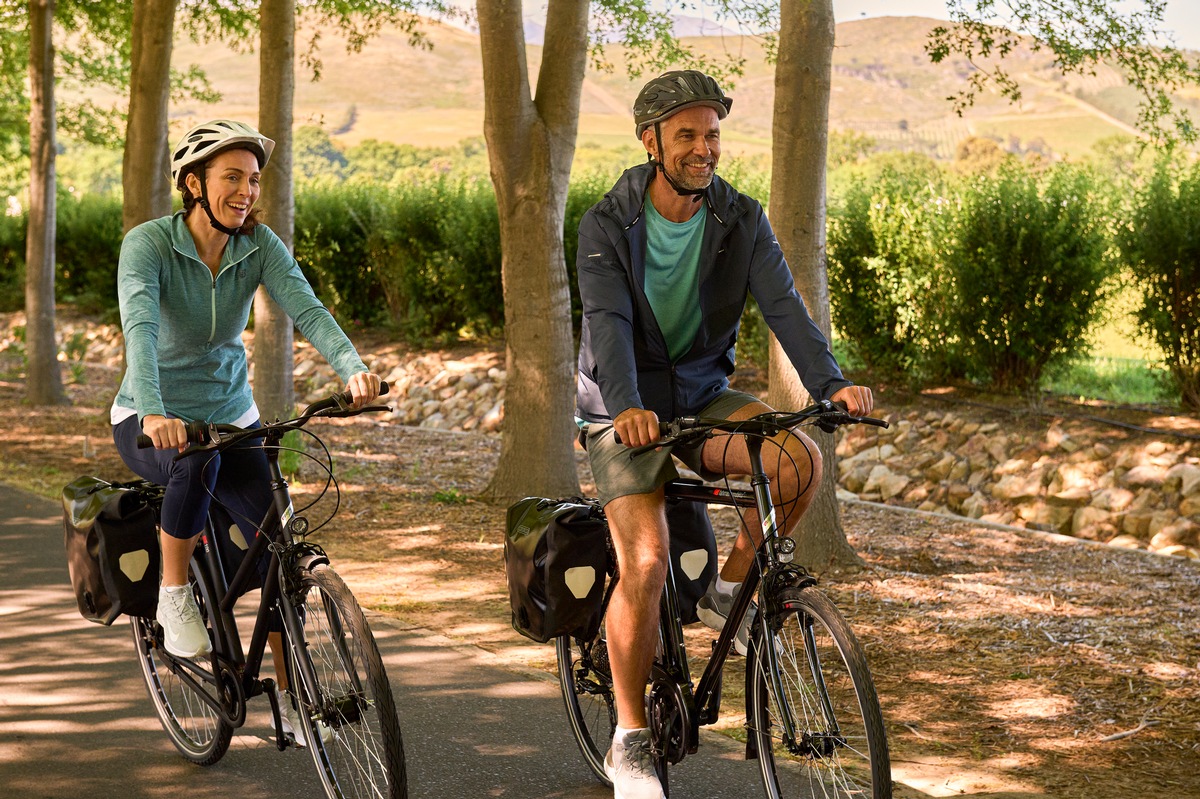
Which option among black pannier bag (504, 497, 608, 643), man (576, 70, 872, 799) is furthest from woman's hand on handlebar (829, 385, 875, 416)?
black pannier bag (504, 497, 608, 643)

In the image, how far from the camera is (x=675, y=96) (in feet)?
12.9

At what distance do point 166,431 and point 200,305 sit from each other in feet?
2.45

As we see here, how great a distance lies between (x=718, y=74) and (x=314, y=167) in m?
102

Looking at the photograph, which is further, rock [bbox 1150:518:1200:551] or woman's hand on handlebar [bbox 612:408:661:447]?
rock [bbox 1150:518:1200:551]

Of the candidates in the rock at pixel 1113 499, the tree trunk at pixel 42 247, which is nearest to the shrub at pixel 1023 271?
the rock at pixel 1113 499

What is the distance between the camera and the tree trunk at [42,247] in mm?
17156

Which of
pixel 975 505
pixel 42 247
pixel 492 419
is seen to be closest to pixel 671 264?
pixel 975 505

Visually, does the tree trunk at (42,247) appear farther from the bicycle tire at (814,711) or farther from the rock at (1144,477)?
the bicycle tire at (814,711)

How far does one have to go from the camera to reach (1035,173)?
42.5 ft

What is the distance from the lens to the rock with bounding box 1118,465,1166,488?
1083 centimetres

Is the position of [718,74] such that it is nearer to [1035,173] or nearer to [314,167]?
[1035,173]

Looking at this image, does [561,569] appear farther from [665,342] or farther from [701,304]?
[701,304]

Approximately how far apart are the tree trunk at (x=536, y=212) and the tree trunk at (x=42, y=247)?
9.69 metres

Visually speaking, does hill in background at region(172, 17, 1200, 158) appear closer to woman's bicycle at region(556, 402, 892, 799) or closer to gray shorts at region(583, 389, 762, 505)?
gray shorts at region(583, 389, 762, 505)
